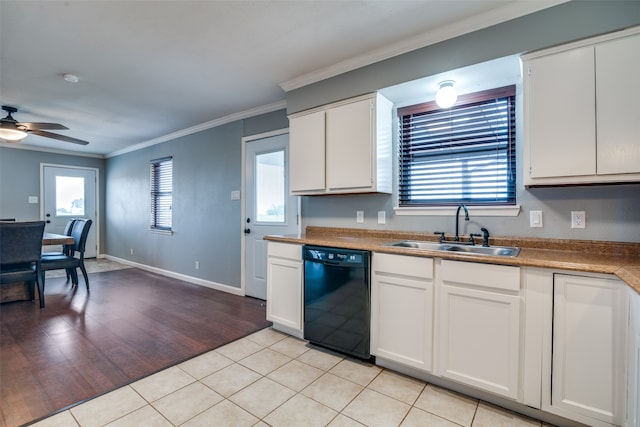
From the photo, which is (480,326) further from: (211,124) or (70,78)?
(211,124)

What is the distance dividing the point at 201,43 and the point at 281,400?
2648 mm

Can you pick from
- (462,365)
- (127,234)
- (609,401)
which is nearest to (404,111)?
(462,365)

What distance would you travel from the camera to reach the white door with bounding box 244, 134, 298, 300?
3.64m

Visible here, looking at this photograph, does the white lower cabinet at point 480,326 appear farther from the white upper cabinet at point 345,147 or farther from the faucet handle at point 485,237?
the white upper cabinet at point 345,147

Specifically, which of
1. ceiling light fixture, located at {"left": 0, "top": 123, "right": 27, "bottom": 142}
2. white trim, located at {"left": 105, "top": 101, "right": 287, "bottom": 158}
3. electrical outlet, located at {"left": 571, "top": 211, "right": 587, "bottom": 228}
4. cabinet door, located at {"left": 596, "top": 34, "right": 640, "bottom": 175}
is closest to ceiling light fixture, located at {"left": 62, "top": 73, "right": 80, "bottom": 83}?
ceiling light fixture, located at {"left": 0, "top": 123, "right": 27, "bottom": 142}

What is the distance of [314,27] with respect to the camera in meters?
2.15

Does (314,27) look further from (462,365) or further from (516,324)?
(462,365)

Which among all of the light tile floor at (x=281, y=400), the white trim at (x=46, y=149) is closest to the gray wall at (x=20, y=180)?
the white trim at (x=46, y=149)

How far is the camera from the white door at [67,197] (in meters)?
6.16

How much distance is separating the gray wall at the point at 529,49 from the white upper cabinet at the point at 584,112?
11 centimetres

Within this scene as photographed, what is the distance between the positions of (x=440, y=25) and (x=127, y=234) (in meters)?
6.68

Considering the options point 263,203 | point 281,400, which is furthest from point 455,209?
point 263,203

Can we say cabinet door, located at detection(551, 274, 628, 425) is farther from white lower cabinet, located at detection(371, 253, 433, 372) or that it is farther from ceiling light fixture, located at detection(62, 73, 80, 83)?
ceiling light fixture, located at detection(62, 73, 80, 83)

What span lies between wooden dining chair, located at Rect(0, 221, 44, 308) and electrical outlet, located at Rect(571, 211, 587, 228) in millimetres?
5119
